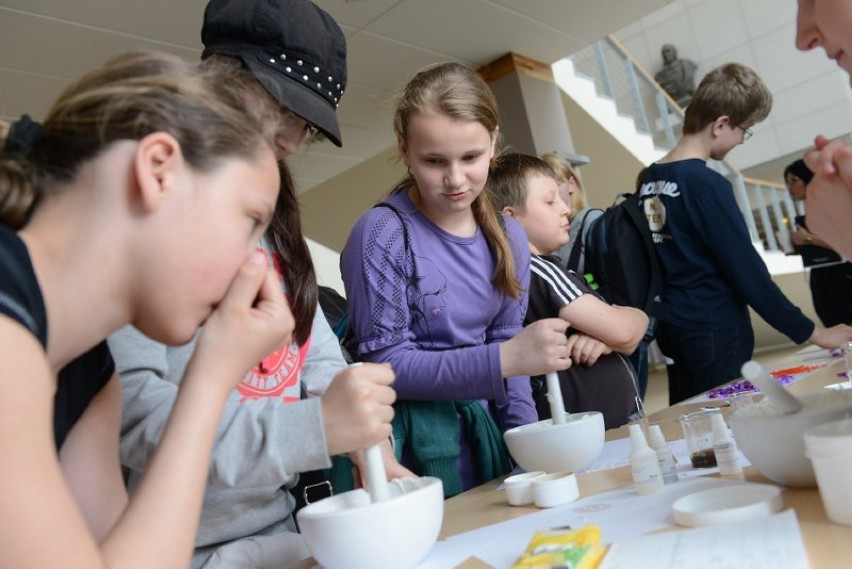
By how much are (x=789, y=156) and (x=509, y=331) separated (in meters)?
8.37

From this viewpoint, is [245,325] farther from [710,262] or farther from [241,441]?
[710,262]

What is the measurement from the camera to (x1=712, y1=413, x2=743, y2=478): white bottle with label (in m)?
0.77

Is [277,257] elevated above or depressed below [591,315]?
above

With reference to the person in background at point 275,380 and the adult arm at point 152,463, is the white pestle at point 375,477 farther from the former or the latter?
the adult arm at point 152,463


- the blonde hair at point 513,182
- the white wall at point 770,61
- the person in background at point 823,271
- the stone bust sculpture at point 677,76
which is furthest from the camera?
the stone bust sculpture at point 677,76

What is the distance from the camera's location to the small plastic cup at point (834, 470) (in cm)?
53

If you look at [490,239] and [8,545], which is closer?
[8,545]

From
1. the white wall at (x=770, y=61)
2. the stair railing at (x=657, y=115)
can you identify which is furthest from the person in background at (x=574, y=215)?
the white wall at (x=770, y=61)

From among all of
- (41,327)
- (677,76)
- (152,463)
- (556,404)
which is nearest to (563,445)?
(556,404)

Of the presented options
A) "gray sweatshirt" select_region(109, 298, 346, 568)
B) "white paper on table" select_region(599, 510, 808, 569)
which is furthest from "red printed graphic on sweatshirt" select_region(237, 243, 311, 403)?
"white paper on table" select_region(599, 510, 808, 569)

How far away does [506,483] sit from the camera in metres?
0.87

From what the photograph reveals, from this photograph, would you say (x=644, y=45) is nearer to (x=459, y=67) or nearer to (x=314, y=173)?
(x=314, y=173)

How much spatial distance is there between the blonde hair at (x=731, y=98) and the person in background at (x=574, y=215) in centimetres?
44

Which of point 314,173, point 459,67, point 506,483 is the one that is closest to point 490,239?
point 459,67
